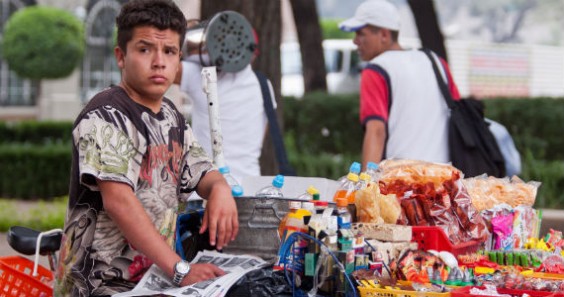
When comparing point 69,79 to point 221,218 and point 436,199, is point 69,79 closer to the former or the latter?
point 436,199

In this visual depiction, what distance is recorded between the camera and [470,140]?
19.4ft

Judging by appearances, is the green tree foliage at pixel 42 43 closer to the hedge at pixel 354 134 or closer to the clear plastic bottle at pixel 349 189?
the hedge at pixel 354 134

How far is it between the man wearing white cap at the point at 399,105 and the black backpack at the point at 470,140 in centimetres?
5

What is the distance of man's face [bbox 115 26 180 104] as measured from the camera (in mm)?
3668

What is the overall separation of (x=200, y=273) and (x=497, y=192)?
1633mm

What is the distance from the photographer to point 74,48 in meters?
29.5

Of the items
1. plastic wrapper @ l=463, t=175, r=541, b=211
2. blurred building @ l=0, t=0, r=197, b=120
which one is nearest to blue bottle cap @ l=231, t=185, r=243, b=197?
plastic wrapper @ l=463, t=175, r=541, b=211

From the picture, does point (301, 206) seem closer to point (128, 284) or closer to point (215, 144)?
point (128, 284)

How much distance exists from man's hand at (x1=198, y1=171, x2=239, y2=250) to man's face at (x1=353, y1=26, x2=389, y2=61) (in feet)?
8.65

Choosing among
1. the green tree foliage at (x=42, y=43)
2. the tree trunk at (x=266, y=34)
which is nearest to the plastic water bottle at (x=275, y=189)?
the tree trunk at (x=266, y=34)

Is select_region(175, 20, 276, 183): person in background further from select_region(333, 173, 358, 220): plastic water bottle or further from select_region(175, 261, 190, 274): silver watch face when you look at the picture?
select_region(175, 261, 190, 274): silver watch face

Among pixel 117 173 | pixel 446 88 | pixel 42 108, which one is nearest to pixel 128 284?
pixel 117 173

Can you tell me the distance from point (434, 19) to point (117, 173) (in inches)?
426

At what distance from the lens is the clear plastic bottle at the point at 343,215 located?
3.48 m
